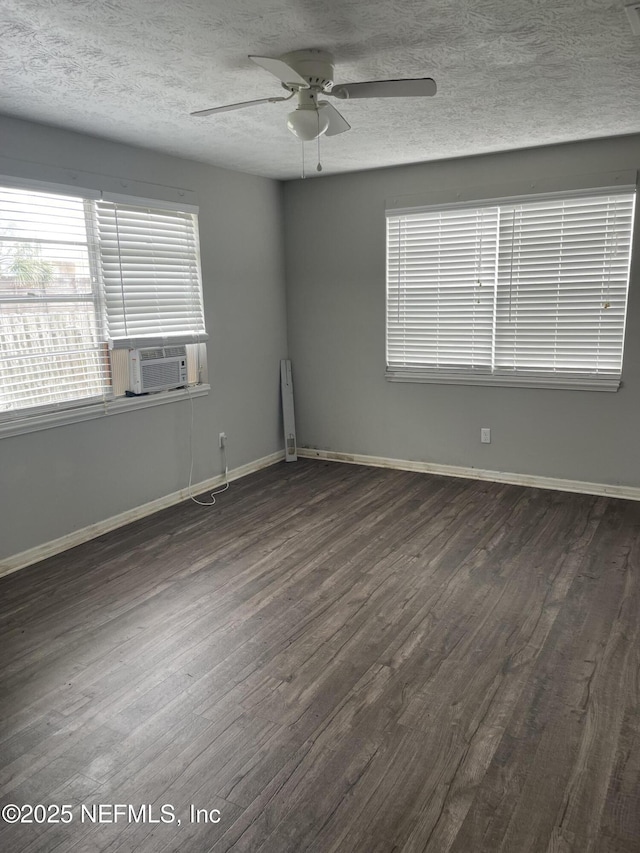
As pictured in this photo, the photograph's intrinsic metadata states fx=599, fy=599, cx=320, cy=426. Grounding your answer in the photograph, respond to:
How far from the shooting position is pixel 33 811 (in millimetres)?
1883

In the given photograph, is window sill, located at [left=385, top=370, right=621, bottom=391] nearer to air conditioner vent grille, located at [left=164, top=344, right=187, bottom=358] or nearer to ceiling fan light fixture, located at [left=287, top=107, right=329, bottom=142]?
air conditioner vent grille, located at [left=164, top=344, right=187, bottom=358]

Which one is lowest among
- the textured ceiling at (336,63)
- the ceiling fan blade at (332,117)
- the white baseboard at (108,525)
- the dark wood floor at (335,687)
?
the dark wood floor at (335,687)

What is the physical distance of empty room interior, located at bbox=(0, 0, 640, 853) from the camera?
2.03 meters

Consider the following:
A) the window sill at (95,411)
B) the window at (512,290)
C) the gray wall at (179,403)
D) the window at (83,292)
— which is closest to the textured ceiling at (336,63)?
the gray wall at (179,403)

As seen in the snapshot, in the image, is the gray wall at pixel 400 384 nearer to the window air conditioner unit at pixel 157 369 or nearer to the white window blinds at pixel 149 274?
the white window blinds at pixel 149 274

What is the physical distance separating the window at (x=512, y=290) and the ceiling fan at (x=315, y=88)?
2223 millimetres

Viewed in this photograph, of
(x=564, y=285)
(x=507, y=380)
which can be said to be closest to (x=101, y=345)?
(x=507, y=380)

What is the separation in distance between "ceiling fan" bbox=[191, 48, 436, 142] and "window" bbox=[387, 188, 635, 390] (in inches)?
87.5

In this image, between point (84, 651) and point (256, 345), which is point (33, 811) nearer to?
point (84, 651)

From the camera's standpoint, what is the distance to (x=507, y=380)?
190 inches

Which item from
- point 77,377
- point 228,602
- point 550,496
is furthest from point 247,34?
point 550,496

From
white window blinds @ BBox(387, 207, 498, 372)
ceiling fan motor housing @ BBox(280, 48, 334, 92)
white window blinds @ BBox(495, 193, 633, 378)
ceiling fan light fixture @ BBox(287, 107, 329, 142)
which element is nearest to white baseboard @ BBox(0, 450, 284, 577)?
white window blinds @ BBox(387, 207, 498, 372)

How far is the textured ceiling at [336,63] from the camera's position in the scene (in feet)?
7.16

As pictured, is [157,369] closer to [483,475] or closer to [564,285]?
[483,475]
